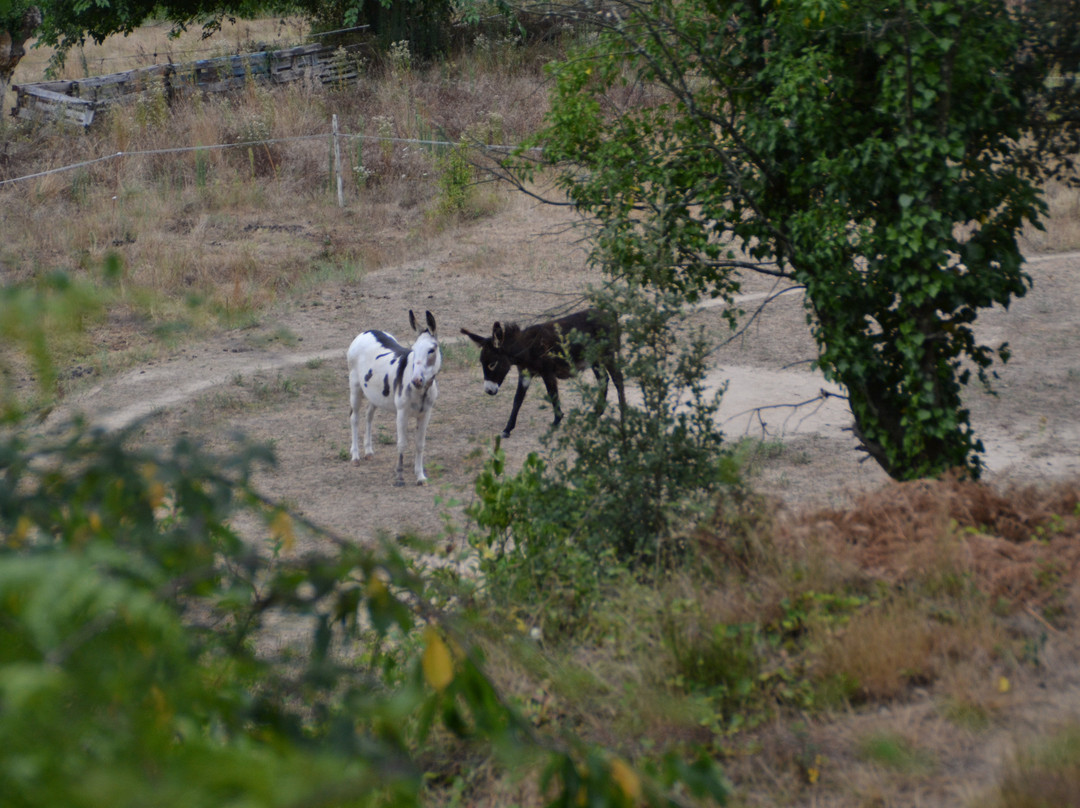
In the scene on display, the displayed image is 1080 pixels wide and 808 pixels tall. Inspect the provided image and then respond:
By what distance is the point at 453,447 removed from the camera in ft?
31.2

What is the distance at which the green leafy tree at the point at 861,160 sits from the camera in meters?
5.30

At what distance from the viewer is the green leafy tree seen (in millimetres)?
5297

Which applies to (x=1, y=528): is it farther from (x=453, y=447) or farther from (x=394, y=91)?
(x=394, y=91)

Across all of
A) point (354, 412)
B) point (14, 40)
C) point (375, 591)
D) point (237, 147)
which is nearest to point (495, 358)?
point (354, 412)

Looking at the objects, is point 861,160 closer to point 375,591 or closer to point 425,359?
point 425,359

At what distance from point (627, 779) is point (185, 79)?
21676 mm

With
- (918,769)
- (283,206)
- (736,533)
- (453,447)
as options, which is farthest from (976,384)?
(283,206)

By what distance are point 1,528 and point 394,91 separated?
2003 cm

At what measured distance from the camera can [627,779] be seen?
4.02 feet

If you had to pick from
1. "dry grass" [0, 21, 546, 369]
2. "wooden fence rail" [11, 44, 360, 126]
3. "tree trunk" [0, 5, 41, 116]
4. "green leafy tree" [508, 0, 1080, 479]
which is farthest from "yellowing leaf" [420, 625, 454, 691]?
"wooden fence rail" [11, 44, 360, 126]

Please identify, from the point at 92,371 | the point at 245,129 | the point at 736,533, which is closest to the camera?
the point at 736,533

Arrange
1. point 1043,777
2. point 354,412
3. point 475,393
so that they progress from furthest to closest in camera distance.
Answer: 1. point 475,393
2. point 354,412
3. point 1043,777

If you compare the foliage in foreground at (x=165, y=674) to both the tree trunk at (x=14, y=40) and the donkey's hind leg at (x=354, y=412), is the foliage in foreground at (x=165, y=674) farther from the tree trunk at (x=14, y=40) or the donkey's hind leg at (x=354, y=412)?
the tree trunk at (x=14, y=40)

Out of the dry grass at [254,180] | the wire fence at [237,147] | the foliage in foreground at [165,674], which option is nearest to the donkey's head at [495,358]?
the dry grass at [254,180]
